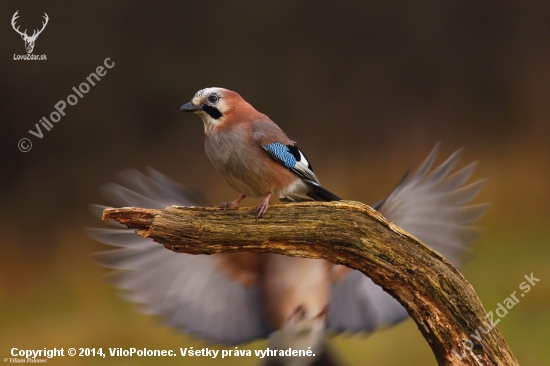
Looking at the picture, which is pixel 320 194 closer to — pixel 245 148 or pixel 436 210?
pixel 245 148

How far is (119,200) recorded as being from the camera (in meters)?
2.27

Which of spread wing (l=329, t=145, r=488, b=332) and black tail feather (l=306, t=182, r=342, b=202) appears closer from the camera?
black tail feather (l=306, t=182, r=342, b=202)

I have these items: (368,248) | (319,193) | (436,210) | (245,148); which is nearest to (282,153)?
(245,148)

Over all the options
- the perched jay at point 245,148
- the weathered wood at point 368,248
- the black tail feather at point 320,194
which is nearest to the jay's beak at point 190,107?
the perched jay at point 245,148

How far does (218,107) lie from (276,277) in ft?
2.63

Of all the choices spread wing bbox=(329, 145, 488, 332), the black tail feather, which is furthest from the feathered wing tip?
spread wing bbox=(329, 145, 488, 332)

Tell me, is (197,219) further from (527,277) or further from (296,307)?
(527,277)

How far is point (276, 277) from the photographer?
2.39 meters

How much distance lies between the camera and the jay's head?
6.07ft

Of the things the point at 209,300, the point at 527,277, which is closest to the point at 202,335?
the point at 209,300

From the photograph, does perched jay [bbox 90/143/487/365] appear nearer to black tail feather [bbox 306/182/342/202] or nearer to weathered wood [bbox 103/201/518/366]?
black tail feather [bbox 306/182/342/202]

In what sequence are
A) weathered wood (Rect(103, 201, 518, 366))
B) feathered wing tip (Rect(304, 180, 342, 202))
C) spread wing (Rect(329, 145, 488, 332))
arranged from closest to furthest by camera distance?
weathered wood (Rect(103, 201, 518, 366)) → feathered wing tip (Rect(304, 180, 342, 202)) → spread wing (Rect(329, 145, 488, 332))

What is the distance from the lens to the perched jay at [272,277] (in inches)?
85.7

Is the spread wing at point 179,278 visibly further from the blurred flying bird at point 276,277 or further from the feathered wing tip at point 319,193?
the feathered wing tip at point 319,193
